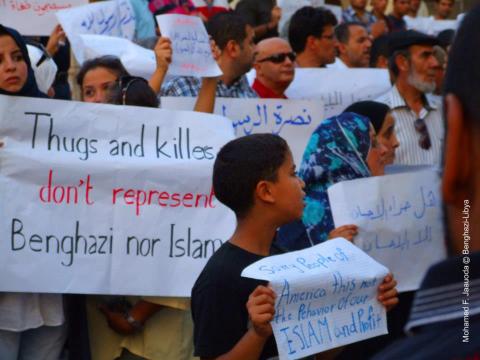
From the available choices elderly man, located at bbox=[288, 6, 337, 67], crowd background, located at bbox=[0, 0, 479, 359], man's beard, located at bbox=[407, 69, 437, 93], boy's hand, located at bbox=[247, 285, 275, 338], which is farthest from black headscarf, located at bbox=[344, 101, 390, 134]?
elderly man, located at bbox=[288, 6, 337, 67]

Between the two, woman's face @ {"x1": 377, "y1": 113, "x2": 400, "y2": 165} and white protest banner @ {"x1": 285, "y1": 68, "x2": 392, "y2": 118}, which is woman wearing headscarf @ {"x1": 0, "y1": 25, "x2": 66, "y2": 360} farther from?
white protest banner @ {"x1": 285, "y1": 68, "x2": 392, "y2": 118}

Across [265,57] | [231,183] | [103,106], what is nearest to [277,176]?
[231,183]

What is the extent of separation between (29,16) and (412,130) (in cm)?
249

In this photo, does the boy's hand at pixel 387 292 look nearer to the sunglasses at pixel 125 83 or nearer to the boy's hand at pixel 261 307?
the boy's hand at pixel 261 307

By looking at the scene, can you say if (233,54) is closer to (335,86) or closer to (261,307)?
(335,86)

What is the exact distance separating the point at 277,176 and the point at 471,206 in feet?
8.06

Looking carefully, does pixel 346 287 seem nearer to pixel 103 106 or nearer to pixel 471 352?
pixel 103 106

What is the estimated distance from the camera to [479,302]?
1.20 m

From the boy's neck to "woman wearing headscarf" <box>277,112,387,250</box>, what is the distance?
1038 mm

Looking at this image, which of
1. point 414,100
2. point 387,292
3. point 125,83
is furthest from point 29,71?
point 414,100

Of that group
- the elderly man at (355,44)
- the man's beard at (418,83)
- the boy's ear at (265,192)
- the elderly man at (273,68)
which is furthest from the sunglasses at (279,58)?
the boy's ear at (265,192)

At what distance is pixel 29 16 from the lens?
6961 millimetres

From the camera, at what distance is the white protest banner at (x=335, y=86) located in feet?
24.2

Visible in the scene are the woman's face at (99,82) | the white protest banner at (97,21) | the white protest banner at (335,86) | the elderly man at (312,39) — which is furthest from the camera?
the elderly man at (312,39)
